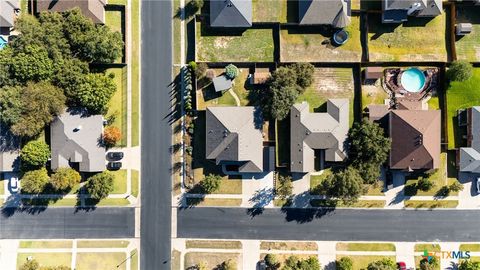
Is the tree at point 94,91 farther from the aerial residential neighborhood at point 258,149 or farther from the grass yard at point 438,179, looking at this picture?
the grass yard at point 438,179

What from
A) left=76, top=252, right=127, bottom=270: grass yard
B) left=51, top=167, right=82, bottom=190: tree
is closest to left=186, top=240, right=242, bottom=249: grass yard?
left=76, top=252, right=127, bottom=270: grass yard

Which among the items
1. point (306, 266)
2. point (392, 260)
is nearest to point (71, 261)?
point (306, 266)

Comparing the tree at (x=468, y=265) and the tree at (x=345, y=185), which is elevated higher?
the tree at (x=345, y=185)

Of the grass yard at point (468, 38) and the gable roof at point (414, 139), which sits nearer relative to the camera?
the gable roof at point (414, 139)

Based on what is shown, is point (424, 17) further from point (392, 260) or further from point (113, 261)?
point (113, 261)

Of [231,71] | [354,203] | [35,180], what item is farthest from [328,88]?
[35,180]
